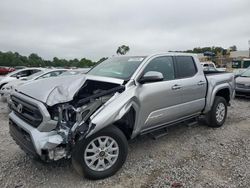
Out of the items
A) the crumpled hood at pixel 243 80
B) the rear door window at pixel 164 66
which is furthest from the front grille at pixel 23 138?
the crumpled hood at pixel 243 80

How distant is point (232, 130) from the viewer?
543 centimetres

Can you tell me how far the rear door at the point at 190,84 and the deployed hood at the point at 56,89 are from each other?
4.95 ft

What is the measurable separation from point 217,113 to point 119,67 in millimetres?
2787

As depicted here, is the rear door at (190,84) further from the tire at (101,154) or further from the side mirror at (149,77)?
the tire at (101,154)

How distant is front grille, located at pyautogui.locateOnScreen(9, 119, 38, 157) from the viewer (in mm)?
3041

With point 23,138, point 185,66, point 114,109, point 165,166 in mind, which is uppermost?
point 185,66

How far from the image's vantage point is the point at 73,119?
3.23 metres

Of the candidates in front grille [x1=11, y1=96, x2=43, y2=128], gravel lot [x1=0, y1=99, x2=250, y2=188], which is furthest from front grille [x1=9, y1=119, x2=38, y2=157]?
gravel lot [x1=0, y1=99, x2=250, y2=188]

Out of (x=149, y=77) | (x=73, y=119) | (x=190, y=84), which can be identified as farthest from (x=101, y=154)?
(x=190, y=84)

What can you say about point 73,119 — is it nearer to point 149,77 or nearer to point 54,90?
point 54,90

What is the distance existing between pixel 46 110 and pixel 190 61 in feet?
10.7

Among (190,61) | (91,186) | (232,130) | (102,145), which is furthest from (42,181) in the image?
(232,130)

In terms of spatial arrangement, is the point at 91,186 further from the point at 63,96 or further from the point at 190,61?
the point at 190,61

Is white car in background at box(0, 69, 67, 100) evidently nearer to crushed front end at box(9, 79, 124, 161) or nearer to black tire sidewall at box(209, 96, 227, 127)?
crushed front end at box(9, 79, 124, 161)
